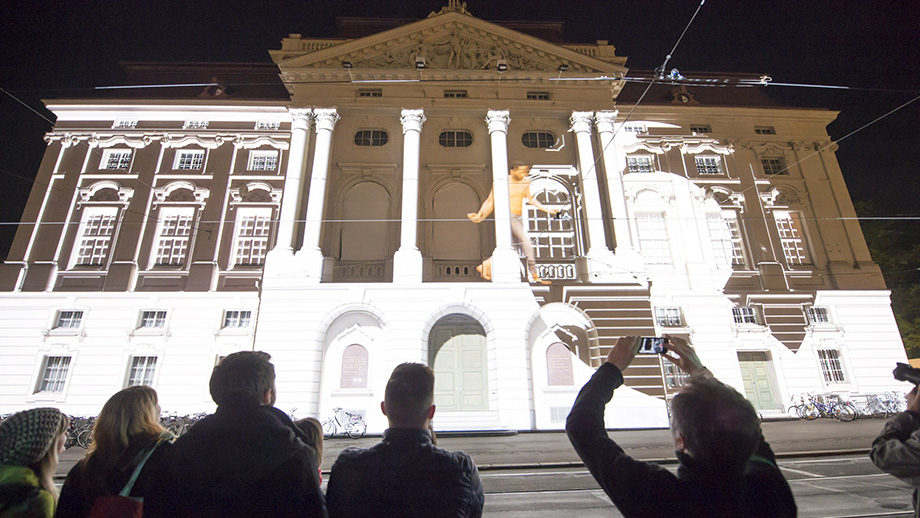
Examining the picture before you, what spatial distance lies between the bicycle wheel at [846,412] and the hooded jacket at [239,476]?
17.5 meters

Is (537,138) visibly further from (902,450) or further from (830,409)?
(902,450)

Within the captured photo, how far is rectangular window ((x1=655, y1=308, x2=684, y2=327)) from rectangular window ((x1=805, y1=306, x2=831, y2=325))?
4118mm

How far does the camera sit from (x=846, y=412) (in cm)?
1346

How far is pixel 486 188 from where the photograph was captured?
16.7m

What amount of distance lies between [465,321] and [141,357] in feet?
35.8

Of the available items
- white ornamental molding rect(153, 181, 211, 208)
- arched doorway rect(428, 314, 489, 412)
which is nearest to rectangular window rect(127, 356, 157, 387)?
white ornamental molding rect(153, 181, 211, 208)

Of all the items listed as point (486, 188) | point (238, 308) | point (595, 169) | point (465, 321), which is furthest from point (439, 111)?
point (238, 308)

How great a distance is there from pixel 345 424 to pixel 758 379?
1360 cm

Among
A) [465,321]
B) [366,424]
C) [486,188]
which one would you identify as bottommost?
[366,424]

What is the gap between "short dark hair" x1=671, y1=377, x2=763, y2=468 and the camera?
145 cm

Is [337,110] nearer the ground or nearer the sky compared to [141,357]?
nearer the sky

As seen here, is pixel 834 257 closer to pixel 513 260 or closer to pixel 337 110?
pixel 513 260

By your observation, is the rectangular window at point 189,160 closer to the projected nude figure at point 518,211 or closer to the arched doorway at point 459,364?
the projected nude figure at point 518,211

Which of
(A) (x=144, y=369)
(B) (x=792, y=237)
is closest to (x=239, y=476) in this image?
(A) (x=144, y=369)
